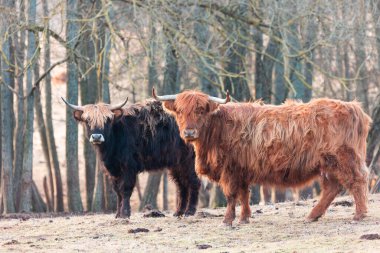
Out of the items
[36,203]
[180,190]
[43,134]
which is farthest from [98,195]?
[180,190]

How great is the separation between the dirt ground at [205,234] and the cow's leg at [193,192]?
318mm

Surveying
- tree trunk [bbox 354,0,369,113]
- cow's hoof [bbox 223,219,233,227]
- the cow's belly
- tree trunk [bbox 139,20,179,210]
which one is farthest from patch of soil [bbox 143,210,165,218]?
tree trunk [bbox 139,20,179,210]

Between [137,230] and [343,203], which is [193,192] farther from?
[137,230]

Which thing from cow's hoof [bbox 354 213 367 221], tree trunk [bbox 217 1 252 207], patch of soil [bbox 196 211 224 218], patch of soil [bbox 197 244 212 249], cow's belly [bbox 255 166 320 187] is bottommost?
patch of soil [bbox 197 244 212 249]

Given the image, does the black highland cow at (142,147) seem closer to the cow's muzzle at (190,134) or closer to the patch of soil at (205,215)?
the patch of soil at (205,215)

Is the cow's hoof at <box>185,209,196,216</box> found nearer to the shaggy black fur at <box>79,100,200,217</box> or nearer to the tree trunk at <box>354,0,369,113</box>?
the shaggy black fur at <box>79,100,200,217</box>

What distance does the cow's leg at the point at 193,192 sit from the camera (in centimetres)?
1388

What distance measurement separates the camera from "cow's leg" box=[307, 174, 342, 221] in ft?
39.5

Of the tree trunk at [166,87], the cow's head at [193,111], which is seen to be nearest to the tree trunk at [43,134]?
the tree trunk at [166,87]

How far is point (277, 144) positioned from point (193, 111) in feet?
3.82

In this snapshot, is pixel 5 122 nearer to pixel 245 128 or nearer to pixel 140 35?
pixel 140 35

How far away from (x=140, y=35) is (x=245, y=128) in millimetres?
6137

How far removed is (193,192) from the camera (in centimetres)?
1398

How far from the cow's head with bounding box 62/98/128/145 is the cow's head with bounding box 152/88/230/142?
1842mm
